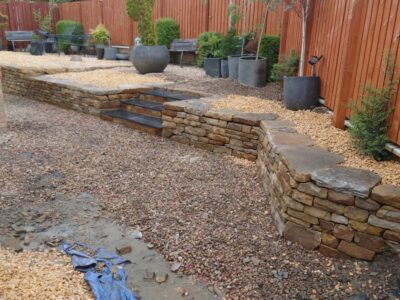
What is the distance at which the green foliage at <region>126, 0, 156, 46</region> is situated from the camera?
8305 mm

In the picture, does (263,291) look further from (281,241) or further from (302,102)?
(302,102)

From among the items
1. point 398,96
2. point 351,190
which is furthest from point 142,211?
point 398,96

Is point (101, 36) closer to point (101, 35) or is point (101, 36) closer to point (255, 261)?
point (101, 35)

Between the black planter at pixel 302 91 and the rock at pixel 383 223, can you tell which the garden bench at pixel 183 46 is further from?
the rock at pixel 383 223

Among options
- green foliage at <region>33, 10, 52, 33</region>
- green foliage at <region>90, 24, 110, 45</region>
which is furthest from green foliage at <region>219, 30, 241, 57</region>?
green foliage at <region>33, 10, 52, 33</region>

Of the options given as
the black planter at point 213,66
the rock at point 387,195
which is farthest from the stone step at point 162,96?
the rock at point 387,195

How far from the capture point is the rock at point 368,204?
234 cm

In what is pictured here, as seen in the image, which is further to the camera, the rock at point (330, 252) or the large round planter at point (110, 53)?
the large round planter at point (110, 53)

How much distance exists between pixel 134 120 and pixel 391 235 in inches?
167

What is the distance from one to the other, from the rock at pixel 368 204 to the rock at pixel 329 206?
0.36ft

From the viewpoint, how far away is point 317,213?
102 inches

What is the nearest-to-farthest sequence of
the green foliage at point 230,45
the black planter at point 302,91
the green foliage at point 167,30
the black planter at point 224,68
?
the black planter at point 302,91 → the black planter at point 224,68 → the green foliage at point 230,45 → the green foliage at point 167,30

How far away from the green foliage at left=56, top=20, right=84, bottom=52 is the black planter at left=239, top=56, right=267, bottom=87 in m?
10.4

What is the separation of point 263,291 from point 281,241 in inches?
22.3
